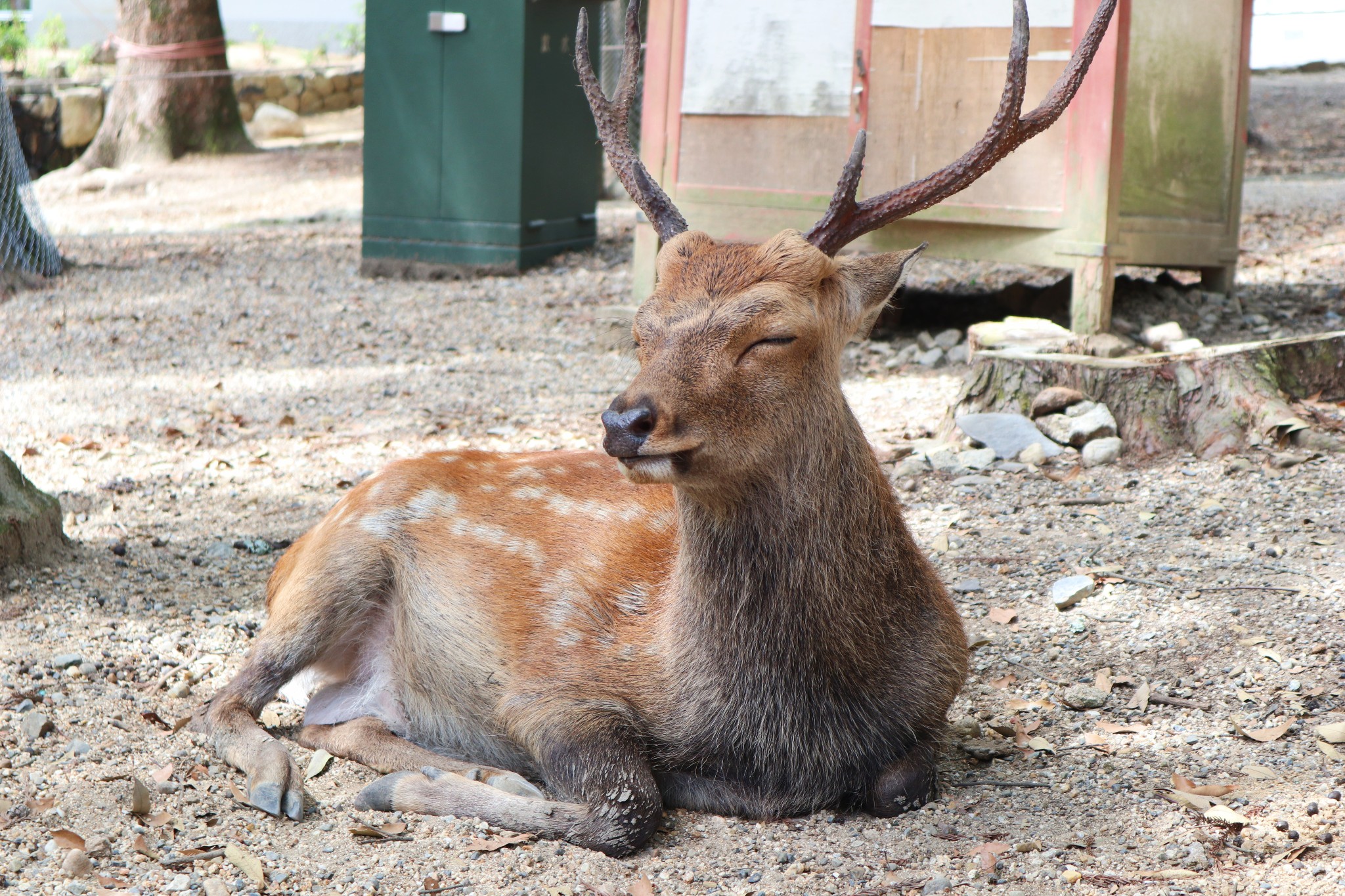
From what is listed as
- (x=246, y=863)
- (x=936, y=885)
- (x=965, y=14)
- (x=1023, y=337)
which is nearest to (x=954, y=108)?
(x=965, y=14)

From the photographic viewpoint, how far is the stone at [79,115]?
46.9 feet

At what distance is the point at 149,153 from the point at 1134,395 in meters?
11.4

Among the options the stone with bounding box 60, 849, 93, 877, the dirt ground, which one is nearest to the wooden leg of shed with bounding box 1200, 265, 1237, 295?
the dirt ground

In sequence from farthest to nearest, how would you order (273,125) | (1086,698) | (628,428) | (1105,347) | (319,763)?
(273,125) → (1105,347) → (1086,698) → (319,763) → (628,428)

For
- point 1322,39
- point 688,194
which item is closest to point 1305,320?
point 688,194

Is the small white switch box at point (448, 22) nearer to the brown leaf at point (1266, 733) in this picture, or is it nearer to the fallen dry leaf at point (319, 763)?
the fallen dry leaf at point (319, 763)

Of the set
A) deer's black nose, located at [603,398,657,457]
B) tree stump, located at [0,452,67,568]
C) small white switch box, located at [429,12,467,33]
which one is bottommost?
tree stump, located at [0,452,67,568]

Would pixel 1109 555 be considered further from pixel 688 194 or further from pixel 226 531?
pixel 688 194

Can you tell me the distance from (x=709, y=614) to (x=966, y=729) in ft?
2.84

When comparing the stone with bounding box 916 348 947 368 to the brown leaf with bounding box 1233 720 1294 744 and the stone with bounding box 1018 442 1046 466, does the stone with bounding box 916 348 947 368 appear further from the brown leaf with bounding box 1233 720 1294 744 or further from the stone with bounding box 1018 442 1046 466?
the brown leaf with bounding box 1233 720 1294 744

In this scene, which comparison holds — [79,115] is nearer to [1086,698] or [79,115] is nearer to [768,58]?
[768,58]

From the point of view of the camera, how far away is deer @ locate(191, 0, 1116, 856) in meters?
2.77

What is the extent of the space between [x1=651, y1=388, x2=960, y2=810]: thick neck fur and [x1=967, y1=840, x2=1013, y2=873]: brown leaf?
303mm

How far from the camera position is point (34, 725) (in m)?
3.16
